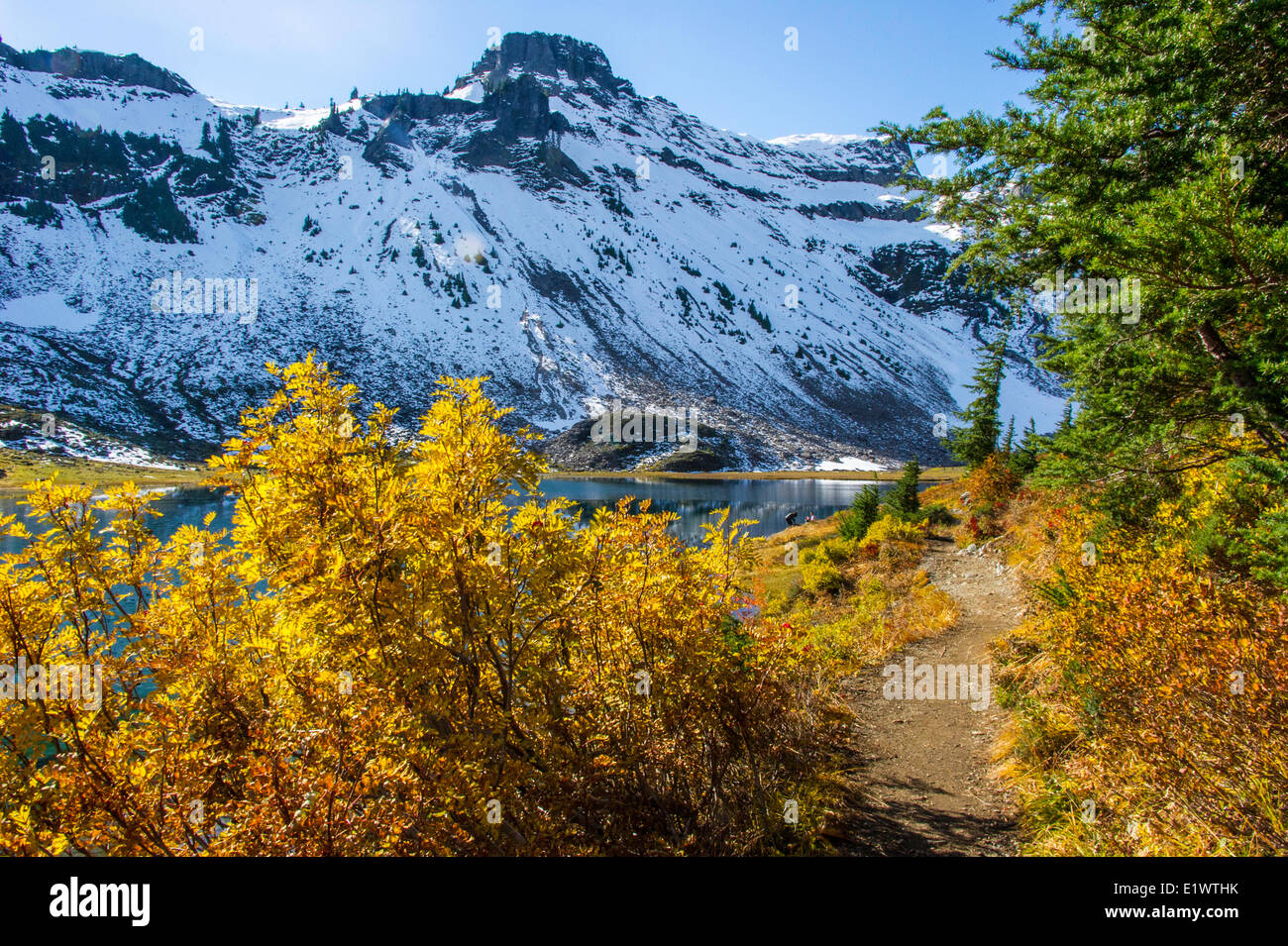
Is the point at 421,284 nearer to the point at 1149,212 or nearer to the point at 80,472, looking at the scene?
the point at 80,472

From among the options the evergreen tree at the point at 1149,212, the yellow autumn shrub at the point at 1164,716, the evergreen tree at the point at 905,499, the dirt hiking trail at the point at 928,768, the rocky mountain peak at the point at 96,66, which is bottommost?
the dirt hiking trail at the point at 928,768

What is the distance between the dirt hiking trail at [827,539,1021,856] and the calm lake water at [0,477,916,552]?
1517 centimetres

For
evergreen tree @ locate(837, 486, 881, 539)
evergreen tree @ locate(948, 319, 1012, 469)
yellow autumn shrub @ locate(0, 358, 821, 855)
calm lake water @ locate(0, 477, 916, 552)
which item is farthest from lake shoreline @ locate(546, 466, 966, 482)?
yellow autumn shrub @ locate(0, 358, 821, 855)

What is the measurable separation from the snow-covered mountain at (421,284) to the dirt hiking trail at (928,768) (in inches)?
2576

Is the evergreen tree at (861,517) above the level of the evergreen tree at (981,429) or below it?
below

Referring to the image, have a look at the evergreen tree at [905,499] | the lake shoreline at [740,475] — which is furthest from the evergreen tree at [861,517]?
the lake shoreline at [740,475]

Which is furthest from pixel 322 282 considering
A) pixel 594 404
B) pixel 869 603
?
pixel 869 603

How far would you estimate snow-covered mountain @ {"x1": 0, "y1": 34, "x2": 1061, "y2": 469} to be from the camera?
95688 millimetres

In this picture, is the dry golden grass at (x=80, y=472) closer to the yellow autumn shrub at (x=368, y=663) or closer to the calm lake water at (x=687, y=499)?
the calm lake water at (x=687, y=499)

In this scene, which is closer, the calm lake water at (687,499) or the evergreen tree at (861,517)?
the evergreen tree at (861,517)

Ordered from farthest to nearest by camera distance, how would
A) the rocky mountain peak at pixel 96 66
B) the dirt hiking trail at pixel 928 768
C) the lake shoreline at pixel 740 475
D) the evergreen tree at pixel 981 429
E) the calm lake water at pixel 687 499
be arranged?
the rocky mountain peak at pixel 96 66
the lake shoreline at pixel 740 475
the calm lake water at pixel 687 499
the evergreen tree at pixel 981 429
the dirt hiking trail at pixel 928 768

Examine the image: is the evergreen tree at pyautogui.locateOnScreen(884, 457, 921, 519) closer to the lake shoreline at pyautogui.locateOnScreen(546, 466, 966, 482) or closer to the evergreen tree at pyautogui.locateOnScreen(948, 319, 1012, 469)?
the evergreen tree at pyautogui.locateOnScreen(948, 319, 1012, 469)

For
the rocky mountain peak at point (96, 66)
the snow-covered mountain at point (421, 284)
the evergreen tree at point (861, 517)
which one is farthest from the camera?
the rocky mountain peak at point (96, 66)

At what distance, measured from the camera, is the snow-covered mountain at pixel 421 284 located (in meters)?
95.7
